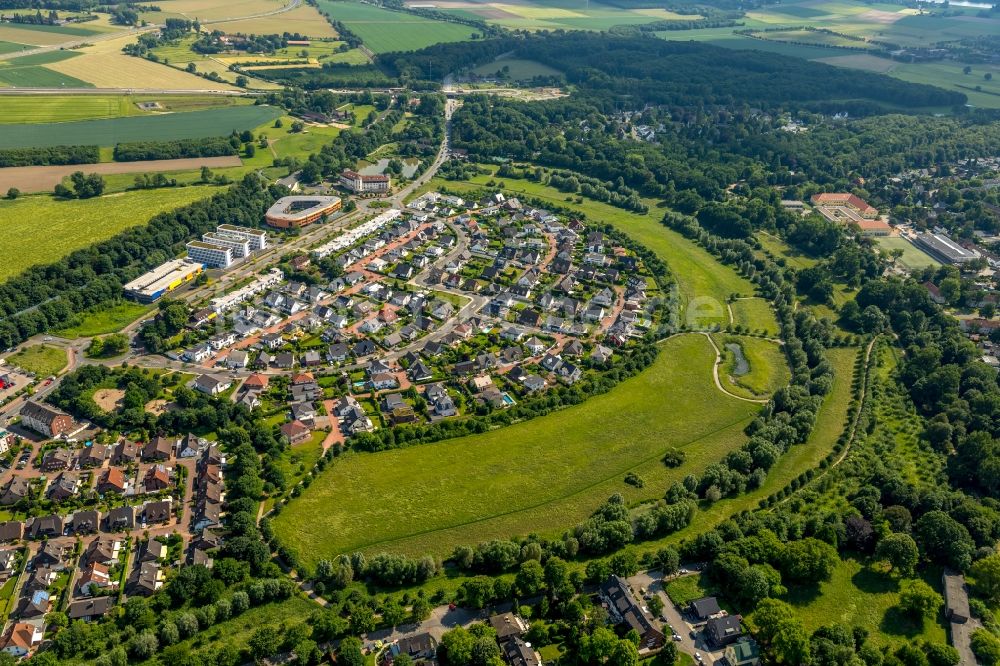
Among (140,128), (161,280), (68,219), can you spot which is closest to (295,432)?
(161,280)

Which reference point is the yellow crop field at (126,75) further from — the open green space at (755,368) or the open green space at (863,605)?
the open green space at (863,605)

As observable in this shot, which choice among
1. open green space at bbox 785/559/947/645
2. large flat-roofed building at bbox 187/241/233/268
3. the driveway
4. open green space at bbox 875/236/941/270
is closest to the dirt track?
large flat-roofed building at bbox 187/241/233/268

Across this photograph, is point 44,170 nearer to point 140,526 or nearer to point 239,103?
point 239,103

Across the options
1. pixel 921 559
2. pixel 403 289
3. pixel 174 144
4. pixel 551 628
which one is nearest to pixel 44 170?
pixel 174 144

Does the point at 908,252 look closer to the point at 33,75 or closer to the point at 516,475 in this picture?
the point at 516,475

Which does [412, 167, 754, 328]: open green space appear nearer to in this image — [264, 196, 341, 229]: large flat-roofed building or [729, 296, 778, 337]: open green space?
[729, 296, 778, 337]: open green space
